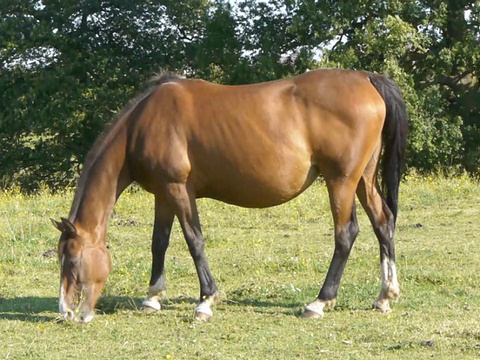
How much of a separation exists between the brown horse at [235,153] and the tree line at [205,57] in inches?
556

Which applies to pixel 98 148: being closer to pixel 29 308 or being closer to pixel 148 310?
pixel 148 310

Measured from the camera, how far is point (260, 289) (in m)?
8.27

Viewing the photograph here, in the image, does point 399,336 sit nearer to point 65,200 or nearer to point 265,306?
point 265,306

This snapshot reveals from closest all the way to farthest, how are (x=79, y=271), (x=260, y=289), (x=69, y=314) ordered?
1. (x=69, y=314)
2. (x=79, y=271)
3. (x=260, y=289)

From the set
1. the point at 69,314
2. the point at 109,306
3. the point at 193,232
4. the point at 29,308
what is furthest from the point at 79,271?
the point at 193,232

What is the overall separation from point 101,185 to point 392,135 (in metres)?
2.68

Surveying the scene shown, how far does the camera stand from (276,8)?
25.0 metres

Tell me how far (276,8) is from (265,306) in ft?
60.1

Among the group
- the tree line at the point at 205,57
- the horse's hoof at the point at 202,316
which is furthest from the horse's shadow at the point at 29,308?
the tree line at the point at 205,57

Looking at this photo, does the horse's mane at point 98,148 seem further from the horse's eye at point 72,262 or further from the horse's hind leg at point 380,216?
the horse's hind leg at point 380,216

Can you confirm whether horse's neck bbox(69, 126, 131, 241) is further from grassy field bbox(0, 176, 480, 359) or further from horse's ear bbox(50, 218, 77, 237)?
grassy field bbox(0, 176, 480, 359)

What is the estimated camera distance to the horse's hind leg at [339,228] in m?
7.49

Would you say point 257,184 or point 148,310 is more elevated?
point 257,184

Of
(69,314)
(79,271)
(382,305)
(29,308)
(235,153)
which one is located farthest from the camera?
(29,308)
